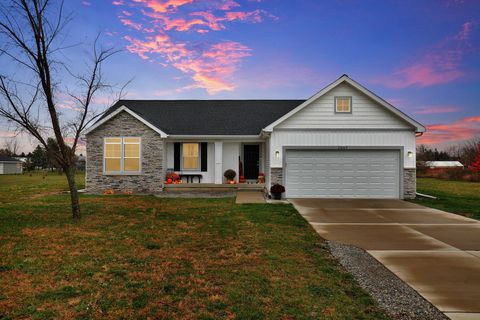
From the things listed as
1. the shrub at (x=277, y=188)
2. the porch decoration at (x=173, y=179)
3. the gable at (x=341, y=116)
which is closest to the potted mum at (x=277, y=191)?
the shrub at (x=277, y=188)

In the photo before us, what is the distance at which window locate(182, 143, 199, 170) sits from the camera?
17.6 m

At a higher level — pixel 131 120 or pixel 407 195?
pixel 131 120

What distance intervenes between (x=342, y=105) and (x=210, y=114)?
359 inches

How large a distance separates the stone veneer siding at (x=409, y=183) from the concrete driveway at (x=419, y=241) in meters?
1.76

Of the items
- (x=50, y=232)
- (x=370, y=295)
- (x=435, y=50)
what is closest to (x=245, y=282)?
(x=370, y=295)

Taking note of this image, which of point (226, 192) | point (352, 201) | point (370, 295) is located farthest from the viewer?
point (226, 192)

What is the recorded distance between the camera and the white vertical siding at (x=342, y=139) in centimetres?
1377

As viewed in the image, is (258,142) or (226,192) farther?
(258,142)

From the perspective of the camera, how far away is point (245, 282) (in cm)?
441

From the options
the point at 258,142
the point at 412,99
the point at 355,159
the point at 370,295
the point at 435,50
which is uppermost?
the point at 435,50

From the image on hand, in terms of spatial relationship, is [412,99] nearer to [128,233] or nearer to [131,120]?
[131,120]

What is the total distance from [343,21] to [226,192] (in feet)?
39.0

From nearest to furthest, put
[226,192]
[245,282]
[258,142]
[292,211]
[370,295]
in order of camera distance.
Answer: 1. [370,295]
2. [245,282]
3. [292,211]
4. [226,192]
5. [258,142]

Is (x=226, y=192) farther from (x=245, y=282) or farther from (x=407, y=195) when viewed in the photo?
(x=245, y=282)
